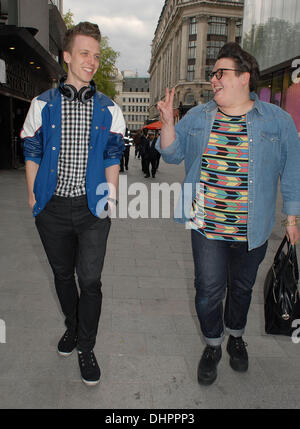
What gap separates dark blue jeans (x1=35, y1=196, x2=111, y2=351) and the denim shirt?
65 centimetres

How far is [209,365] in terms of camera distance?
8.95ft

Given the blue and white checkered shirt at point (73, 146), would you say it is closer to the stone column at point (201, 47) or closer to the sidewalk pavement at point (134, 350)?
the sidewalk pavement at point (134, 350)

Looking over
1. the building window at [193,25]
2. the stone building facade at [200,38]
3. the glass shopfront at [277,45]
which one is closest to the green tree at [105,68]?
the stone building facade at [200,38]

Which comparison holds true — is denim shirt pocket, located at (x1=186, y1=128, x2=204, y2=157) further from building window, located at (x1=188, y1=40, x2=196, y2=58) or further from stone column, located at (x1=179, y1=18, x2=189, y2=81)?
building window, located at (x1=188, y1=40, x2=196, y2=58)

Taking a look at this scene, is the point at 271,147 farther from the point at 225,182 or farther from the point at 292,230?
the point at 292,230

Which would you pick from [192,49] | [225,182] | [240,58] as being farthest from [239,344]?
[192,49]

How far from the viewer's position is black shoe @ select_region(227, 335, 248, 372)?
2.88 metres

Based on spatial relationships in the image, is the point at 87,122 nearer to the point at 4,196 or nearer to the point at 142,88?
the point at 4,196

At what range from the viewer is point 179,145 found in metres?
2.68

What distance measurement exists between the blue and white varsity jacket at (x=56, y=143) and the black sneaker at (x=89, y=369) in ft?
3.15

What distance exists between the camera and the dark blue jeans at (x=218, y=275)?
8.55ft

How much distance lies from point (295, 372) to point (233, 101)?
1.94 m

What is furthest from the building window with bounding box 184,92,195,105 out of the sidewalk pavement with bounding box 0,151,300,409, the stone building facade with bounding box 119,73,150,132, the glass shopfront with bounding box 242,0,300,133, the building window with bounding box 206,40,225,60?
the stone building facade with bounding box 119,73,150,132
